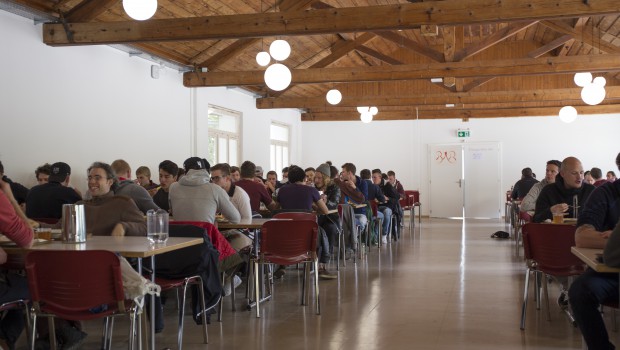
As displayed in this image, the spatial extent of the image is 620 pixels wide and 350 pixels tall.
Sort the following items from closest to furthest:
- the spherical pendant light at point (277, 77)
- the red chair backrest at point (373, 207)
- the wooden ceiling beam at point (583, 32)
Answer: the spherical pendant light at point (277, 77) < the red chair backrest at point (373, 207) < the wooden ceiling beam at point (583, 32)

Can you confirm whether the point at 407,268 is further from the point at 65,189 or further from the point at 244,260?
the point at 65,189

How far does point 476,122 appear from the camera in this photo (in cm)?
1703

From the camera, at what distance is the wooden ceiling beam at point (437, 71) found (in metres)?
10.0

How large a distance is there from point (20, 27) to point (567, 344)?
6185 mm

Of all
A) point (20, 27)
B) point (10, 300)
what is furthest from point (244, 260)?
point (20, 27)

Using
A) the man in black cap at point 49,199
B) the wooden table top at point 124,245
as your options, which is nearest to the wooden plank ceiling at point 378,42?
the man in black cap at point 49,199

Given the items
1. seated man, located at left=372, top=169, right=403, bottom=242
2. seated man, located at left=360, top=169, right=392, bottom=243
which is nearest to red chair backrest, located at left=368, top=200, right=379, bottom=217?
seated man, located at left=360, top=169, right=392, bottom=243

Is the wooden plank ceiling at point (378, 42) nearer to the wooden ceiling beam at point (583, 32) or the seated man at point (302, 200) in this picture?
the wooden ceiling beam at point (583, 32)

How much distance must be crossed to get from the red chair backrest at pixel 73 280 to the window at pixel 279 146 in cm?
1236

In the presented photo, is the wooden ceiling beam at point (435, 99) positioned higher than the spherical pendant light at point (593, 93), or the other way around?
the wooden ceiling beam at point (435, 99)

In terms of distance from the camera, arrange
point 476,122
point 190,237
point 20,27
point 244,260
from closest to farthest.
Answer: point 190,237
point 244,260
point 20,27
point 476,122

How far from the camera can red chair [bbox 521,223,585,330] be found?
13.9 ft

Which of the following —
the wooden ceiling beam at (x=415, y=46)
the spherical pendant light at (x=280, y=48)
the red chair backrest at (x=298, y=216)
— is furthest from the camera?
the wooden ceiling beam at (x=415, y=46)

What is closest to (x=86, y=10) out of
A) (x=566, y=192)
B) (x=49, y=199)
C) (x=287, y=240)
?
(x=49, y=199)
